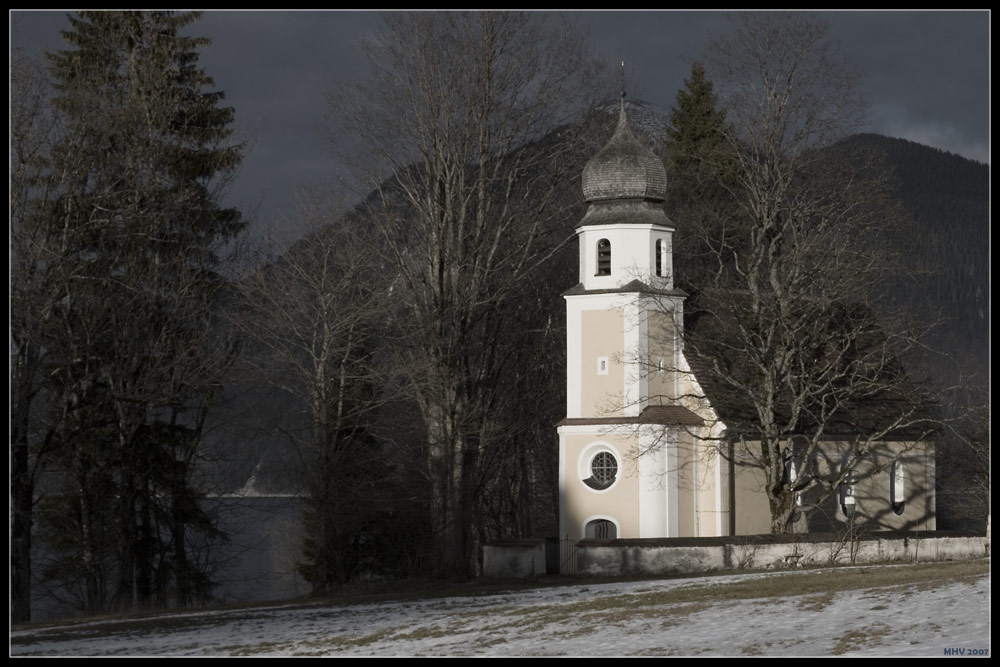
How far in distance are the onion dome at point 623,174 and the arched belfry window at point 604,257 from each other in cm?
117

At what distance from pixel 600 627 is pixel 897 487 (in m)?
24.1

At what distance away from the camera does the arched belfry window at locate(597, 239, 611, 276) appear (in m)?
39.5

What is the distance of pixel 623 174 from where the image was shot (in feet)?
130

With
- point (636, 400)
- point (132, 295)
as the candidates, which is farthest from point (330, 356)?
point (636, 400)

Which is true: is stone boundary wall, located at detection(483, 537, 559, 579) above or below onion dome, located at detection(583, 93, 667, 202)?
below

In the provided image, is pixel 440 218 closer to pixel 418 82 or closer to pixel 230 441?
pixel 418 82

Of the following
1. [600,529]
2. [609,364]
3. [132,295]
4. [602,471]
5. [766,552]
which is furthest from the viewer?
[609,364]

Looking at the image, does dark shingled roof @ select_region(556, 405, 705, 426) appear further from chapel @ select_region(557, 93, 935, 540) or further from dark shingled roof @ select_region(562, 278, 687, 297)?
dark shingled roof @ select_region(562, 278, 687, 297)

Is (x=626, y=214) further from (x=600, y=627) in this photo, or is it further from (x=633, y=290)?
(x=600, y=627)

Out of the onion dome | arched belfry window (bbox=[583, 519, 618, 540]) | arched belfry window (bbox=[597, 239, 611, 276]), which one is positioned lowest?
arched belfry window (bbox=[583, 519, 618, 540])

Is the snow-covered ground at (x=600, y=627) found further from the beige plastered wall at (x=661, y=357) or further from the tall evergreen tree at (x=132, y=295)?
the beige plastered wall at (x=661, y=357)

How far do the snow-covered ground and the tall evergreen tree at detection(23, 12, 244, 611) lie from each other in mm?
8718

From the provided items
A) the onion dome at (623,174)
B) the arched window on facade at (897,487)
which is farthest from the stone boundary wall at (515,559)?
the arched window on facade at (897,487)

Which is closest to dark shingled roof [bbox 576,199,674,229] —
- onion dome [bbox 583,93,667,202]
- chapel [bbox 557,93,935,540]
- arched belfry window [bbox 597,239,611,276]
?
chapel [bbox 557,93,935,540]
